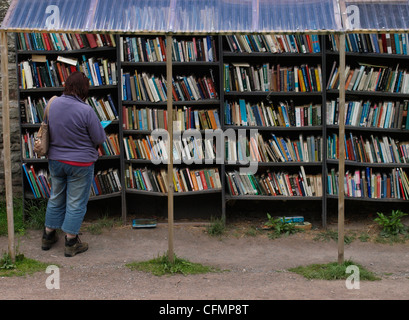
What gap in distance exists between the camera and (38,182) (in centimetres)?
680

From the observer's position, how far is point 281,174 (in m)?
6.93

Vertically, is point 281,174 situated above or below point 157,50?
below

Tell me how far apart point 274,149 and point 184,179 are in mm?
1071

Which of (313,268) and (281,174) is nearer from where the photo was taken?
(313,268)

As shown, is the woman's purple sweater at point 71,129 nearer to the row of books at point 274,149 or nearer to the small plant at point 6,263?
the small plant at point 6,263

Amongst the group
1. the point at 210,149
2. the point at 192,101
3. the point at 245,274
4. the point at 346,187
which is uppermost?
the point at 192,101

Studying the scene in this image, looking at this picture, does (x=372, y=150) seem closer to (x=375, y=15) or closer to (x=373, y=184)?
(x=373, y=184)

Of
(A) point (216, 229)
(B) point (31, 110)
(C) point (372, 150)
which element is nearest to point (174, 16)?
(B) point (31, 110)

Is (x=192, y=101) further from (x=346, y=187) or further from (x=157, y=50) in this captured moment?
(x=346, y=187)

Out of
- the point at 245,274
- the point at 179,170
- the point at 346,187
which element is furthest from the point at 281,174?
the point at 245,274

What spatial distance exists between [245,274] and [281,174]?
67.8 inches

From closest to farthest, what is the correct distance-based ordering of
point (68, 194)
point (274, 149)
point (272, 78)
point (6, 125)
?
point (6, 125), point (68, 194), point (272, 78), point (274, 149)

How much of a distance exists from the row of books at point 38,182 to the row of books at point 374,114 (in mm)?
3216

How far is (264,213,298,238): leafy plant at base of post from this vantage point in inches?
267
